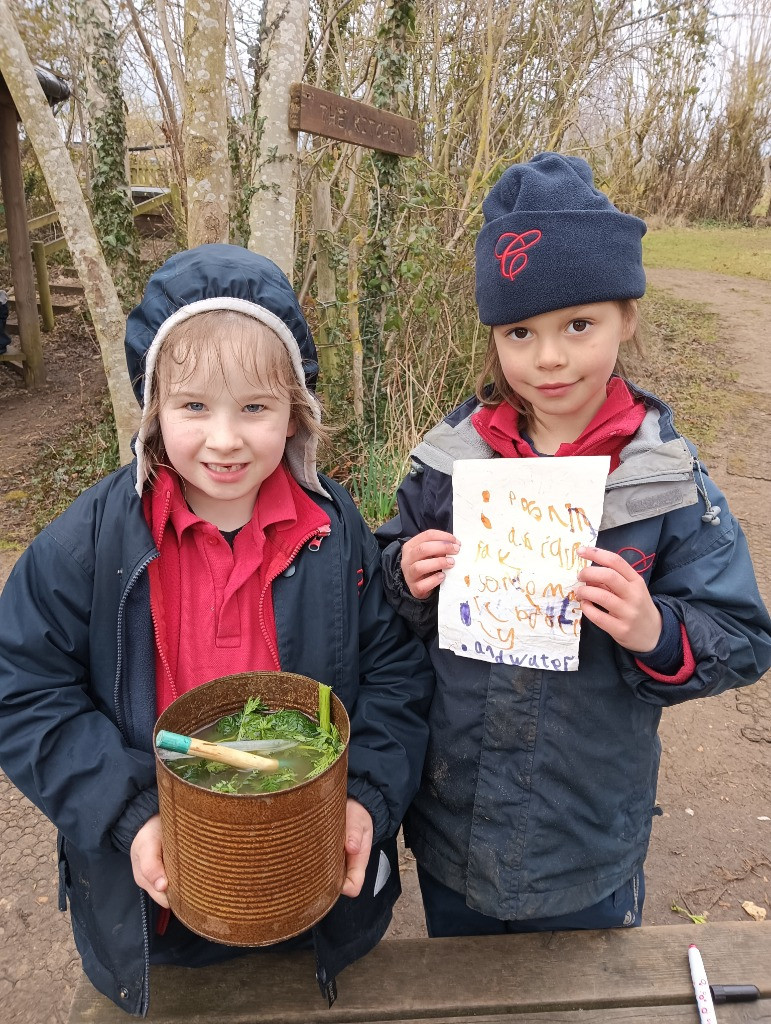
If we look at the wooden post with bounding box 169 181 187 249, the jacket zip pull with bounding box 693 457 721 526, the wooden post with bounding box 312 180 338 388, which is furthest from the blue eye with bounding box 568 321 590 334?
the wooden post with bounding box 169 181 187 249

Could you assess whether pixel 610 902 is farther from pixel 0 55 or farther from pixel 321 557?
pixel 0 55

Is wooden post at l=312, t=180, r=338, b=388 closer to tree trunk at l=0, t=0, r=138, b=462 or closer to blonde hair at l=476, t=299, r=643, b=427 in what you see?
tree trunk at l=0, t=0, r=138, b=462

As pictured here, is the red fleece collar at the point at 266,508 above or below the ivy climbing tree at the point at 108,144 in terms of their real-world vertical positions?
below

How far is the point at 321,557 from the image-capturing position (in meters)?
1.44

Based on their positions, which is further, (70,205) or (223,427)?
(70,205)

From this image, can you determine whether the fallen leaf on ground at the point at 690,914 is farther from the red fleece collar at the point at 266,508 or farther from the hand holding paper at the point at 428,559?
the red fleece collar at the point at 266,508

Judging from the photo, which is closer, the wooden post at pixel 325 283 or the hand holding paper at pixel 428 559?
the hand holding paper at pixel 428 559

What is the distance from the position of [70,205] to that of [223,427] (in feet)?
11.9

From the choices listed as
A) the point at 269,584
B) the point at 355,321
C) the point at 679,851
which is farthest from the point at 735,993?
the point at 355,321

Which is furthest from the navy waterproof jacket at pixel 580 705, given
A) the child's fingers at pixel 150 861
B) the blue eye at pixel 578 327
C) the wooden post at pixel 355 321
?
the wooden post at pixel 355 321

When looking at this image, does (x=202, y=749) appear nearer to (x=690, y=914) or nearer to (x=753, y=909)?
(x=690, y=914)

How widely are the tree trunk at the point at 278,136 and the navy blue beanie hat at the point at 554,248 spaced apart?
2160 millimetres

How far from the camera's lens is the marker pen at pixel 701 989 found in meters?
1.26

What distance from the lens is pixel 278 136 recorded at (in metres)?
3.22
